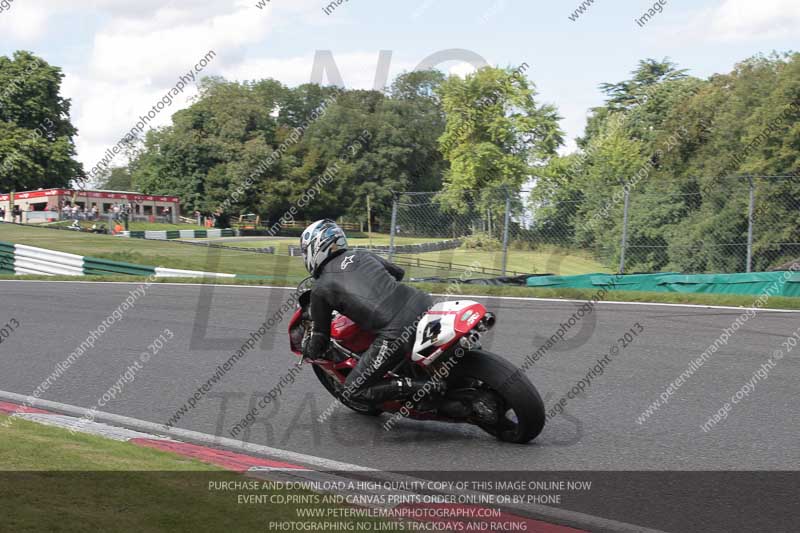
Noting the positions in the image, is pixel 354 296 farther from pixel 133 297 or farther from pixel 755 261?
pixel 755 261

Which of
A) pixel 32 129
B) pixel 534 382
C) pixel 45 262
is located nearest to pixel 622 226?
pixel 534 382

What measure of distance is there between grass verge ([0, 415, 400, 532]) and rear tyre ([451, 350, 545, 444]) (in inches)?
65.0

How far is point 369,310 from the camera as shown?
18.8 ft

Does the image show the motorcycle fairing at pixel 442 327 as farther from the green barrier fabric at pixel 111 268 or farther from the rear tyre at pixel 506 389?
the green barrier fabric at pixel 111 268

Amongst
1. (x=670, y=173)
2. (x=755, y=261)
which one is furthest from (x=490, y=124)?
(x=755, y=261)

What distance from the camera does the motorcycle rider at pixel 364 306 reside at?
18.7 ft

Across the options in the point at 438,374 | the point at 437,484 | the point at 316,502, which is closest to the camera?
the point at 316,502

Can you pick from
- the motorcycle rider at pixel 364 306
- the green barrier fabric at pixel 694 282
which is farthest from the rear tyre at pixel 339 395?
the green barrier fabric at pixel 694 282

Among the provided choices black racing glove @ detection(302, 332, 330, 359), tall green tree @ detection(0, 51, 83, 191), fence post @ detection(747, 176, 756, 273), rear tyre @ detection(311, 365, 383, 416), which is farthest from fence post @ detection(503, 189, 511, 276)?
tall green tree @ detection(0, 51, 83, 191)

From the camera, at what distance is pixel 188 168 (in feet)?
247

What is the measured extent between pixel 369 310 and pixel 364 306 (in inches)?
1.8

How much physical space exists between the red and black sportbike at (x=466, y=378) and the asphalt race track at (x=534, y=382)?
193mm

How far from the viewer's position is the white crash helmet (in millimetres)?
5989

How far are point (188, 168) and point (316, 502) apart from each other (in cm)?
7444
